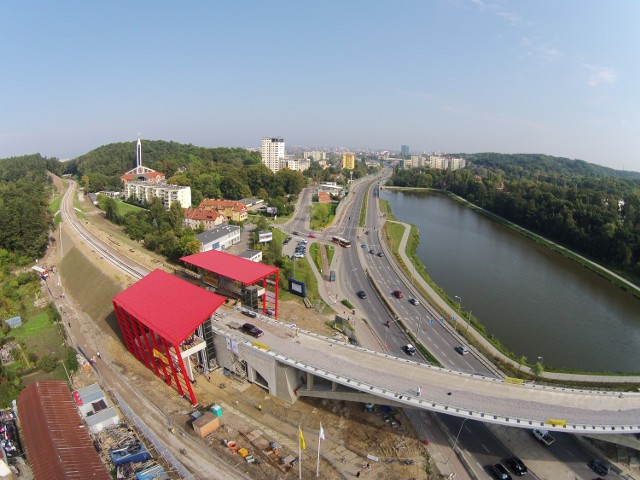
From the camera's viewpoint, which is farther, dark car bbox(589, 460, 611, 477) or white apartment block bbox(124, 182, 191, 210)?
white apartment block bbox(124, 182, 191, 210)

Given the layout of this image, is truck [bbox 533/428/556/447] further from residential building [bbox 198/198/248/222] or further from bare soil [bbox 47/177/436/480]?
residential building [bbox 198/198/248/222]

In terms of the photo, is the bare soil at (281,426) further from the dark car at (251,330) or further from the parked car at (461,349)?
the parked car at (461,349)

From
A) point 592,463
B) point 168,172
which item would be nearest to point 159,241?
point 592,463

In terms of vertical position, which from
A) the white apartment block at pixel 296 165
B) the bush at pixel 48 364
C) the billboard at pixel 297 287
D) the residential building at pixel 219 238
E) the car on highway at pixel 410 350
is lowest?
the bush at pixel 48 364

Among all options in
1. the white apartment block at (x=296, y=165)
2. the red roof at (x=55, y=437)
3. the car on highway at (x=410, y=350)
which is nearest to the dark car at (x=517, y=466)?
the car on highway at (x=410, y=350)

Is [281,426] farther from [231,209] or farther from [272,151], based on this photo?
[272,151]

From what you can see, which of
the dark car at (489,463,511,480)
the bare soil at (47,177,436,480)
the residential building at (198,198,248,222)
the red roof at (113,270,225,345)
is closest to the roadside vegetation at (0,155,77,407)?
the bare soil at (47,177,436,480)
